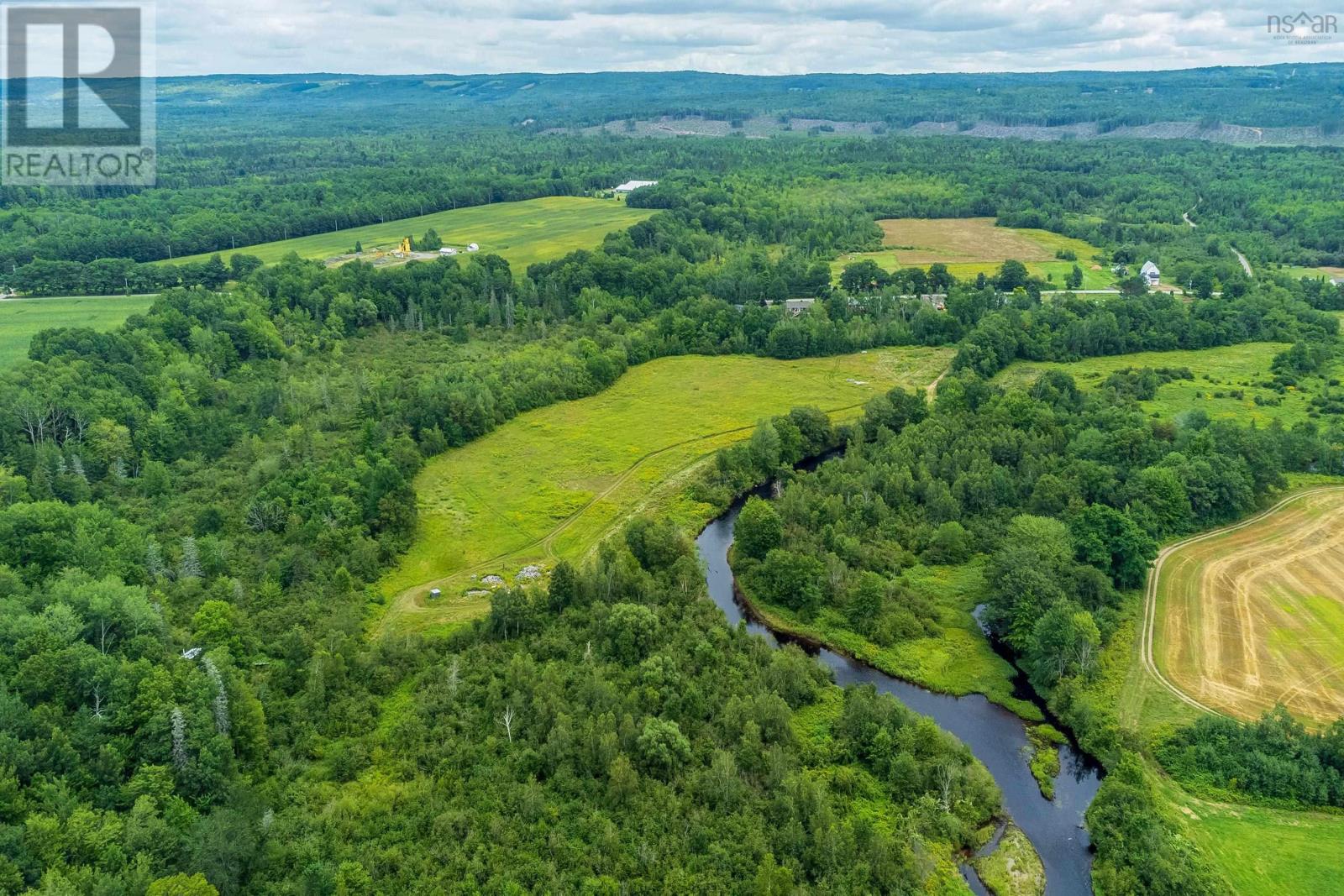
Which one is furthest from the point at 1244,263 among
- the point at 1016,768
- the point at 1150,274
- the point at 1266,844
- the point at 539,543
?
the point at 539,543

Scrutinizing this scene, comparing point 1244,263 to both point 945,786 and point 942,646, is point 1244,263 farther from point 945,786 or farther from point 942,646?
point 945,786

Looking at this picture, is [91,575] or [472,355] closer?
[91,575]

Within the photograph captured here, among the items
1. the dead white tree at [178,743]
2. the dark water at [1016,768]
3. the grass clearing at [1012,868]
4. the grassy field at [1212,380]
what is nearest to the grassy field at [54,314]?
the dead white tree at [178,743]

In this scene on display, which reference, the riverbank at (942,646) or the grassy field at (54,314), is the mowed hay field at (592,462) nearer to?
the riverbank at (942,646)

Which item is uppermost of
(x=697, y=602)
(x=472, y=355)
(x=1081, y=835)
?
(x=472, y=355)

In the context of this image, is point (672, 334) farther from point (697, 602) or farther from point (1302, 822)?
point (1302, 822)

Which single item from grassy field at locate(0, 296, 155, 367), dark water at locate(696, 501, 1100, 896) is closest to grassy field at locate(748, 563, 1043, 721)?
dark water at locate(696, 501, 1100, 896)

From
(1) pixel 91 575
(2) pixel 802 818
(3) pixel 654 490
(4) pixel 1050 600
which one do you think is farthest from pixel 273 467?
(4) pixel 1050 600
